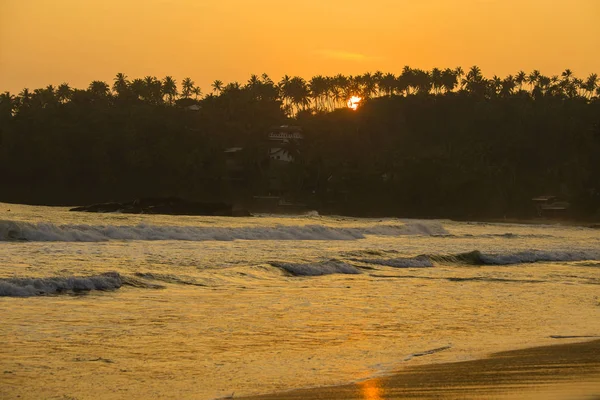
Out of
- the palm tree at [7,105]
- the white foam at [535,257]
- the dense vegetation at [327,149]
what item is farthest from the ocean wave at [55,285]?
the palm tree at [7,105]

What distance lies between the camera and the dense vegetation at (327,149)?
109750mm

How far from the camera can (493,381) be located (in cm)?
950

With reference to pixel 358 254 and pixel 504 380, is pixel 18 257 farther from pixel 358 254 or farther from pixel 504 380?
pixel 504 380

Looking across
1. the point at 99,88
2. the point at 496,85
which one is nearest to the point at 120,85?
the point at 99,88

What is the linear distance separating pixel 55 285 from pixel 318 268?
8553mm

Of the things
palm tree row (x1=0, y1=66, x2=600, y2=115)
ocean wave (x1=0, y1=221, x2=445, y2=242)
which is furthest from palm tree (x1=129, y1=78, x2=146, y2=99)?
ocean wave (x1=0, y1=221, x2=445, y2=242)

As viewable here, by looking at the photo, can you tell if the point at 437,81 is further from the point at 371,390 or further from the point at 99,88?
the point at 371,390

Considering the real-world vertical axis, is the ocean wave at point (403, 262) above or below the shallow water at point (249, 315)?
below

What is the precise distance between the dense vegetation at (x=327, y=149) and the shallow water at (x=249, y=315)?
78.8 m

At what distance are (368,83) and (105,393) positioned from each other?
483ft

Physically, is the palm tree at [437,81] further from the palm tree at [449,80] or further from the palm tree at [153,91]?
the palm tree at [153,91]

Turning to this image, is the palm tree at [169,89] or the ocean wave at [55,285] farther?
the palm tree at [169,89]

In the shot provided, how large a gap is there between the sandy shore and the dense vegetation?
296ft

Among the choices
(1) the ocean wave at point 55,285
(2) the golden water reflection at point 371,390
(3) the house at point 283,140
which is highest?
(3) the house at point 283,140
